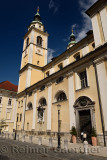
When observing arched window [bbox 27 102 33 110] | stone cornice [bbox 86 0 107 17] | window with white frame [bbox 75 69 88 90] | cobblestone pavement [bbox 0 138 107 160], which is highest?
stone cornice [bbox 86 0 107 17]

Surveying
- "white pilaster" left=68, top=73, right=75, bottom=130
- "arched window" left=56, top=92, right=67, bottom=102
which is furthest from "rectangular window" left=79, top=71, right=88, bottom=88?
"arched window" left=56, top=92, right=67, bottom=102

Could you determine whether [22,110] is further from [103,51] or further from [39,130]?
[103,51]

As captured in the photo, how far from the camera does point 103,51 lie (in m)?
13.5

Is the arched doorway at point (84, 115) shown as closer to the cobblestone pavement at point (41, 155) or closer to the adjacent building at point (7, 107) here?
the cobblestone pavement at point (41, 155)

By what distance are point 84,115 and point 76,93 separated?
2.91 metres

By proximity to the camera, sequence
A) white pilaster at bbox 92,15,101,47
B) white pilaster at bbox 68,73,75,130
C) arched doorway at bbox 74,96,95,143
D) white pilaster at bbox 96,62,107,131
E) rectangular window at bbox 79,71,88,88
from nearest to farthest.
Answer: white pilaster at bbox 96,62,107,131
arched doorway at bbox 74,96,95,143
white pilaster at bbox 92,15,101,47
white pilaster at bbox 68,73,75,130
rectangular window at bbox 79,71,88,88

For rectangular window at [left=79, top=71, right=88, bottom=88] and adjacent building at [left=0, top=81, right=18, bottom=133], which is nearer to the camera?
rectangular window at [left=79, top=71, right=88, bottom=88]

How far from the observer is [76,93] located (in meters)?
15.8

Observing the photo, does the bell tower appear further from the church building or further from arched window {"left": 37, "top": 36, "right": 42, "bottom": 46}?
the church building

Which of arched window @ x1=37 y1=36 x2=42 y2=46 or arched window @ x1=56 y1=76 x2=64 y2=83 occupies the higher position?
arched window @ x1=37 y1=36 x2=42 y2=46

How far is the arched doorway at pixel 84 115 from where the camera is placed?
43.3ft

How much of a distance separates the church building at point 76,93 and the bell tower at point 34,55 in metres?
2.05

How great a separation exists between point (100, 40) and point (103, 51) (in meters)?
1.93

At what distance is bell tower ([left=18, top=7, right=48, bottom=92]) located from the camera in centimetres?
3000
